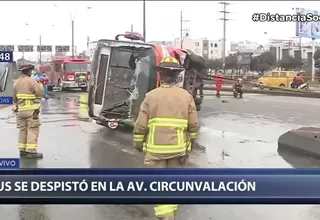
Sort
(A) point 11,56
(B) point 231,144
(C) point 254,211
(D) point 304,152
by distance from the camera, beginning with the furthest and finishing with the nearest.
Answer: (B) point 231,144
(D) point 304,152
(C) point 254,211
(A) point 11,56

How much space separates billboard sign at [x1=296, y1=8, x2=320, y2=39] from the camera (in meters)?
3.90

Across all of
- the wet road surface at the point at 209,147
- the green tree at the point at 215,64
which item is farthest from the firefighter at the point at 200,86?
the green tree at the point at 215,64

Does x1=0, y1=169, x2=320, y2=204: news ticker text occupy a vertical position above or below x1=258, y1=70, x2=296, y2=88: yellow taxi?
below

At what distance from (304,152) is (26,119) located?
368 centimetres

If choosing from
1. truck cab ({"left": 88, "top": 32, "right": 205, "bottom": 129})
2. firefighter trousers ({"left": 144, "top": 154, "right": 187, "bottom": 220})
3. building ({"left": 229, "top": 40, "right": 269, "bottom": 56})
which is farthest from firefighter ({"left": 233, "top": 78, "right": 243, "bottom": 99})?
firefighter trousers ({"left": 144, "top": 154, "right": 187, "bottom": 220})

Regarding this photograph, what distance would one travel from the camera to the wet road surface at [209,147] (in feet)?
15.5

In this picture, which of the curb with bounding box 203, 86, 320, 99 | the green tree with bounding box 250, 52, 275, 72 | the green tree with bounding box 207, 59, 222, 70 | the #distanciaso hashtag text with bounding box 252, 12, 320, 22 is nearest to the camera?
the #distanciaso hashtag text with bounding box 252, 12, 320, 22

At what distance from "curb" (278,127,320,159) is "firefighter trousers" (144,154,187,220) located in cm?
171

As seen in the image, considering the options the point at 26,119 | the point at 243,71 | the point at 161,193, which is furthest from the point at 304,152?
the point at 26,119

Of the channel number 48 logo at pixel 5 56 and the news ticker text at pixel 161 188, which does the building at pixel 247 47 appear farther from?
the channel number 48 logo at pixel 5 56

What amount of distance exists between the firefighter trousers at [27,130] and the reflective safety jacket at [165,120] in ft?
8.64

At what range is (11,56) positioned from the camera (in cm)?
396

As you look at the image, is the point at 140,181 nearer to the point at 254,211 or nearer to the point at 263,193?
the point at 263,193

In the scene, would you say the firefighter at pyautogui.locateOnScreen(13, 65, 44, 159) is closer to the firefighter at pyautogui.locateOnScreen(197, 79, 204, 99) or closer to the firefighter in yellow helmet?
the firefighter at pyautogui.locateOnScreen(197, 79, 204, 99)
